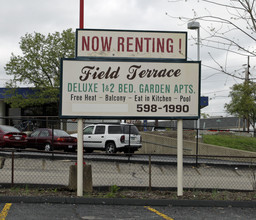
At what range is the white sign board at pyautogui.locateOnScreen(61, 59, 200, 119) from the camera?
32.0 ft

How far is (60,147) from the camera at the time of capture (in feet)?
68.1

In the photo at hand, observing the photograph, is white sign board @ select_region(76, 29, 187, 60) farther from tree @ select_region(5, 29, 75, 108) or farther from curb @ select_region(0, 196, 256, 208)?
tree @ select_region(5, 29, 75, 108)

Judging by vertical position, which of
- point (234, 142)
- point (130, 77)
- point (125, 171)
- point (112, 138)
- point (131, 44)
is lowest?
point (125, 171)

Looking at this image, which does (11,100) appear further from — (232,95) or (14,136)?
(232,95)

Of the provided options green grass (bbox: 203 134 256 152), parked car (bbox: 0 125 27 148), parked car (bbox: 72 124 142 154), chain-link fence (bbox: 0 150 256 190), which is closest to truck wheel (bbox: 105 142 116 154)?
parked car (bbox: 72 124 142 154)

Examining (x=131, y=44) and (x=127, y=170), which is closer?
(x=131, y=44)

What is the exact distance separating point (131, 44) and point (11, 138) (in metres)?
12.0

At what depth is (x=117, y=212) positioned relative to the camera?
27.4 feet

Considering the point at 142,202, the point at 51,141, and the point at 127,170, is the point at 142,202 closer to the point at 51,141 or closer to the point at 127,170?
the point at 127,170

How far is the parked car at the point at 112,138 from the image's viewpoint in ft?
69.2

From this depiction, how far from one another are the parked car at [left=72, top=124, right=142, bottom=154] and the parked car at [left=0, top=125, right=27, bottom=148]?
3.57 m

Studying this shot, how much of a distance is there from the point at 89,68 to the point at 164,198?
370 cm

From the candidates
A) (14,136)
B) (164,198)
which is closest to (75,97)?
(164,198)

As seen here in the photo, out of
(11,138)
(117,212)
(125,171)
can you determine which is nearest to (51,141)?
(11,138)
